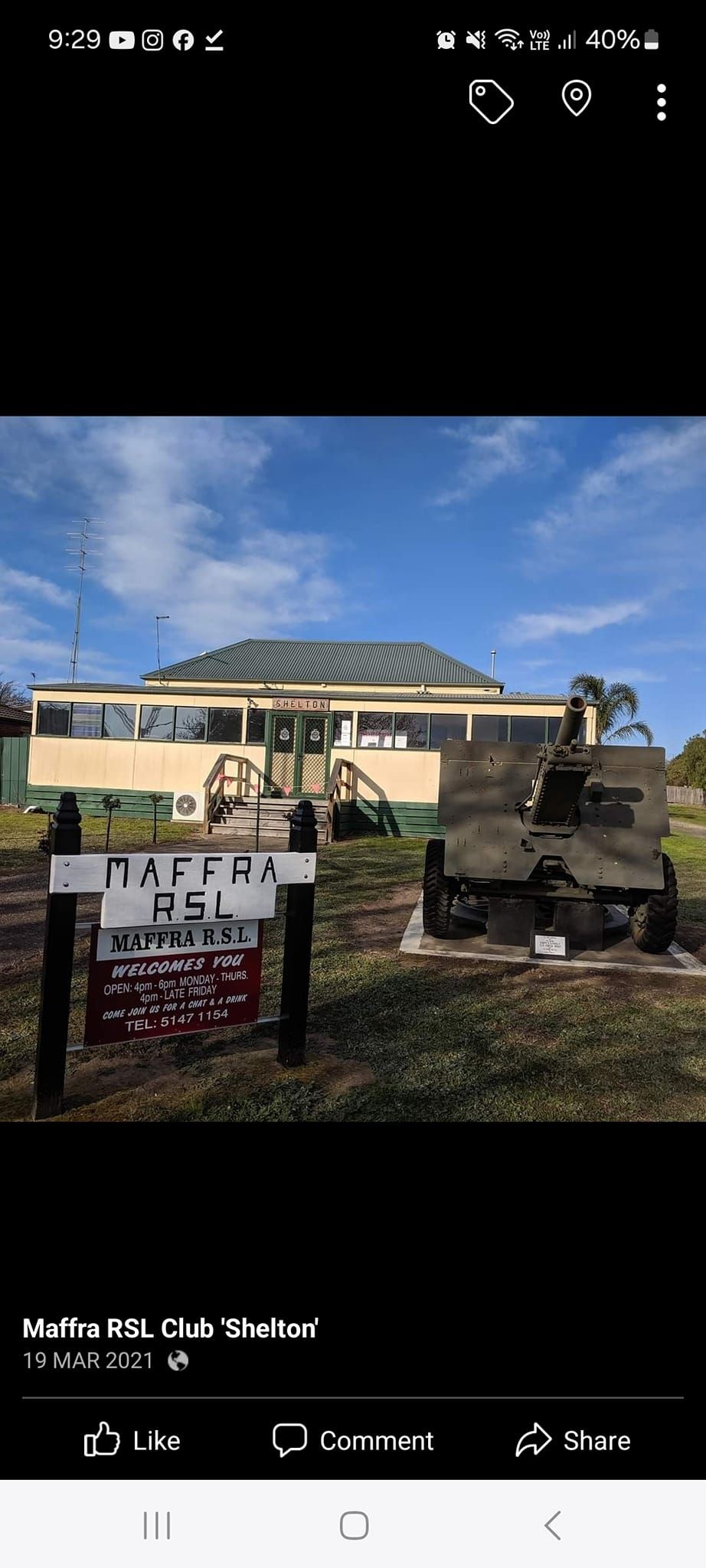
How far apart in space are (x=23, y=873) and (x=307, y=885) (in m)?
7.05

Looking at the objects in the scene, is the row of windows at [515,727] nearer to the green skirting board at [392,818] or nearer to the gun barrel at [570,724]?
the green skirting board at [392,818]

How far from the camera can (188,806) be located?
15.3m

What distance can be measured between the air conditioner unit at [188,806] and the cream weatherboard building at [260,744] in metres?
0.03

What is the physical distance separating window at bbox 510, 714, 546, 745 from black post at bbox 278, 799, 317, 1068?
11.8 m

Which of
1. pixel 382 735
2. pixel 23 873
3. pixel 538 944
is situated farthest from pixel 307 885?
pixel 382 735

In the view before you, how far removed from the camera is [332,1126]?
1.21 meters

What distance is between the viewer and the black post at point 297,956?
10.3 ft

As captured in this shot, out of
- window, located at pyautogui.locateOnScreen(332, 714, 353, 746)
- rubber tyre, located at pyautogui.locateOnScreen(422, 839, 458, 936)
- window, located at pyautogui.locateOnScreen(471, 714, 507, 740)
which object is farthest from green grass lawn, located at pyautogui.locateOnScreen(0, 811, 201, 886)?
window, located at pyautogui.locateOnScreen(471, 714, 507, 740)

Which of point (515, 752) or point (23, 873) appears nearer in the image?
point (515, 752)

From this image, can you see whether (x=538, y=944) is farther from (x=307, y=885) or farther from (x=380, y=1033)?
(x=307, y=885)

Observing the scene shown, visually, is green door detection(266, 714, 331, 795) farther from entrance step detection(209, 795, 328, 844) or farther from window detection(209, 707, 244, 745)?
window detection(209, 707, 244, 745)

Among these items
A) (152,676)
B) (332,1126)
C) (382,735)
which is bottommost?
(332,1126)

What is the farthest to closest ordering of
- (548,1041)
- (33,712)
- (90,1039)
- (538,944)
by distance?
(33,712)
(538,944)
(548,1041)
(90,1039)

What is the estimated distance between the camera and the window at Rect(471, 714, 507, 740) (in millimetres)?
14625
